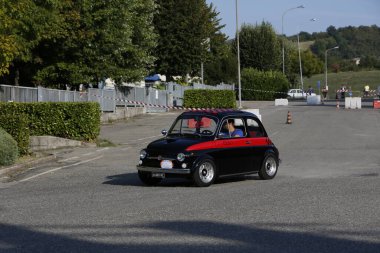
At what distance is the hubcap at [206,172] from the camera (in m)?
15.4

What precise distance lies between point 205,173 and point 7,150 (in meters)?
6.78

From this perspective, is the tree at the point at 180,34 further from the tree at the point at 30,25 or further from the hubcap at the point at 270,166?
the hubcap at the point at 270,166

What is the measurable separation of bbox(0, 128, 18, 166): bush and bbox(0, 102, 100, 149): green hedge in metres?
7.33

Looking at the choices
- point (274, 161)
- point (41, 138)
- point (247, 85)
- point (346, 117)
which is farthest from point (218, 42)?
point (274, 161)

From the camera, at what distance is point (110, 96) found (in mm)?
47312

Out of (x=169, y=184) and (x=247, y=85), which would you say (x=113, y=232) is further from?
(x=247, y=85)

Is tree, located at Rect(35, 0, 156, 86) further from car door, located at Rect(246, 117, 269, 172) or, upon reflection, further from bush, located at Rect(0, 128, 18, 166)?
car door, located at Rect(246, 117, 269, 172)

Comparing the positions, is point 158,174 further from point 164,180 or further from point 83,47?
point 83,47

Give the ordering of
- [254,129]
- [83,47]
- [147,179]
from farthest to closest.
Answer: [83,47]
[254,129]
[147,179]

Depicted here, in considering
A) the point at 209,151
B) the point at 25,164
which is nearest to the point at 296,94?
the point at 25,164

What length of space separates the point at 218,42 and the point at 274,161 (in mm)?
69840

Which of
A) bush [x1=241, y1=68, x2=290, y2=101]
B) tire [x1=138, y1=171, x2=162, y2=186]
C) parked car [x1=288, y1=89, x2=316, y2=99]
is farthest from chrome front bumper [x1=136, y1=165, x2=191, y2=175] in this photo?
parked car [x1=288, y1=89, x2=316, y2=99]

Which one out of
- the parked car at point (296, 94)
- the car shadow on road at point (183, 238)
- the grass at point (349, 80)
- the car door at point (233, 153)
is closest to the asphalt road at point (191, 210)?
the car shadow on road at point (183, 238)

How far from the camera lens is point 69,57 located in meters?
43.7
